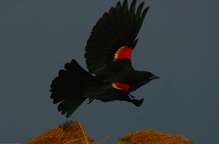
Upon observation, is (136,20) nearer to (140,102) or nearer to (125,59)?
(125,59)

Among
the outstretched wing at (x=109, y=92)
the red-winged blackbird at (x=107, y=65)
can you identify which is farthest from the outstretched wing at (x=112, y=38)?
the outstretched wing at (x=109, y=92)

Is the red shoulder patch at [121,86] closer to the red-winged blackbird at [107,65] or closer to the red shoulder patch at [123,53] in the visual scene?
the red-winged blackbird at [107,65]

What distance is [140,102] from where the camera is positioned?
4.64 m

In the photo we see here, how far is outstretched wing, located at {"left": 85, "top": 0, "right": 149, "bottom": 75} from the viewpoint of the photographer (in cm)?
555

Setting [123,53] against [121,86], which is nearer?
[121,86]

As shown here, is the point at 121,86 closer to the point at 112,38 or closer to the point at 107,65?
the point at 107,65

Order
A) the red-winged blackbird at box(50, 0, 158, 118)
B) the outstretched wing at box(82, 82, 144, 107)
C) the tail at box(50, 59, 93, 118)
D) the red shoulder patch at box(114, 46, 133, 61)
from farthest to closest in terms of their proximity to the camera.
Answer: the red shoulder patch at box(114, 46, 133, 61)
the tail at box(50, 59, 93, 118)
the red-winged blackbird at box(50, 0, 158, 118)
the outstretched wing at box(82, 82, 144, 107)

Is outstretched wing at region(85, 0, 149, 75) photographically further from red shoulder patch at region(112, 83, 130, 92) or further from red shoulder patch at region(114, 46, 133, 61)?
red shoulder patch at region(112, 83, 130, 92)

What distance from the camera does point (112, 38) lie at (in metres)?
5.74

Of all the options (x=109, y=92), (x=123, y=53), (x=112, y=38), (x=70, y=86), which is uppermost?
(x=112, y=38)

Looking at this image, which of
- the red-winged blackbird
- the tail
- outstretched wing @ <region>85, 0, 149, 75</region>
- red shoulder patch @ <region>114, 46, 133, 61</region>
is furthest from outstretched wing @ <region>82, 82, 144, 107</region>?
red shoulder patch @ <region>114, 46, 133, 61</region>

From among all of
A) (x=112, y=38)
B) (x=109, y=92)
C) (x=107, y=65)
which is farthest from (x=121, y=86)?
(x=112, y=38)

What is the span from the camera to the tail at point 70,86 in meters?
5.64

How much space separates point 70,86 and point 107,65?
95 cm
